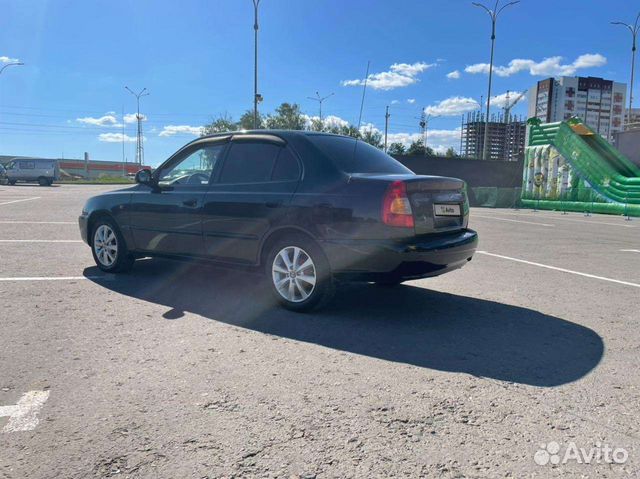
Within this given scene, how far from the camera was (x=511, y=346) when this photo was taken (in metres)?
4.06

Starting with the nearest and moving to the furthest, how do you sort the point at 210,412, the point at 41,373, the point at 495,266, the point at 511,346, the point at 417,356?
the point at 210,412 → the point at 41,373 → the point at 417,356 → the point at 511,346 → the point at 495,266

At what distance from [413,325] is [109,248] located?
413 cm

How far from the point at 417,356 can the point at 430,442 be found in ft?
4.03

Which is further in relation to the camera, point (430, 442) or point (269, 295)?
point (269, 295)

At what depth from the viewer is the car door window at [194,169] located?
5.73m

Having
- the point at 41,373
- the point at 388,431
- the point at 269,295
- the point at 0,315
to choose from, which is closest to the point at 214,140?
the point at 269,295

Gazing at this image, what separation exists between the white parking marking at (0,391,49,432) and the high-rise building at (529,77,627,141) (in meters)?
96.3

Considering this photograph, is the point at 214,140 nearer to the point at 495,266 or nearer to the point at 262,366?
the point at 262,366

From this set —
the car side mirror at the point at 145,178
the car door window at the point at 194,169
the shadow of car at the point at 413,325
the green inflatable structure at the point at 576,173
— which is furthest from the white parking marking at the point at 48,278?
the green inflatable structure at the point at 576,173

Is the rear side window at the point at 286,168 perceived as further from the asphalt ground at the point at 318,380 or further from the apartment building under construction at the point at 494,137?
the apartment building under construction at the point at 494,137

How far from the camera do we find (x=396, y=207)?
4.38 metres

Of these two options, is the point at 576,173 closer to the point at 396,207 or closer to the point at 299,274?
the point at 396,207

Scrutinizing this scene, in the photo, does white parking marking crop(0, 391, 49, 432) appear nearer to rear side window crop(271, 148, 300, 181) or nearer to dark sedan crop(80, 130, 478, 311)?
dark sedan crop(80, 130, 478, 311)

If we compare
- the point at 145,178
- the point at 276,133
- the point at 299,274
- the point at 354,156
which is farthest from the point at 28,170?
the point at 299,274
